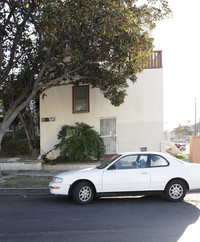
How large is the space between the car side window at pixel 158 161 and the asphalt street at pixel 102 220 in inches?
39.4

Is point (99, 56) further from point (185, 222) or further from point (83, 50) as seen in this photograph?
point (185, 222)

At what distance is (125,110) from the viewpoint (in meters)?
14.2

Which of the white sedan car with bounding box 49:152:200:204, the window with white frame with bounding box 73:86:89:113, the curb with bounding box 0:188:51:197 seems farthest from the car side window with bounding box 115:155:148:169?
the window with white frame with bounding box 73:86:89:113

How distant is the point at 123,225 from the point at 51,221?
1504mm

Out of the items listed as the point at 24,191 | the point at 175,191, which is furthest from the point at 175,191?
the point at 24,191

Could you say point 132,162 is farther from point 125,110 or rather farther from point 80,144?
point 125,110

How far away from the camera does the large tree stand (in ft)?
29.5

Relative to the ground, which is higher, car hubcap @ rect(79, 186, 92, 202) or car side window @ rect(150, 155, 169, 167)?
car side window @ rect(150, 155, 169, 167)

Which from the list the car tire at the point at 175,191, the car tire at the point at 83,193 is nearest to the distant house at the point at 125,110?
the car tire at the point at 175,191

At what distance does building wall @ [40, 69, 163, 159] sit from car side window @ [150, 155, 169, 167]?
6.59 metres

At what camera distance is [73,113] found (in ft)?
45.9

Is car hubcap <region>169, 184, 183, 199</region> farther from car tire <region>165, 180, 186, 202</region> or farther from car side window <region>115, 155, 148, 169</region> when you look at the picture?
car side window <region>115, 155, 148, 169</region>

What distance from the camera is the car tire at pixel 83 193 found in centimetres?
713

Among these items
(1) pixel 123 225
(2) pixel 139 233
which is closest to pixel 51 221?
(1) pixel 123 225
